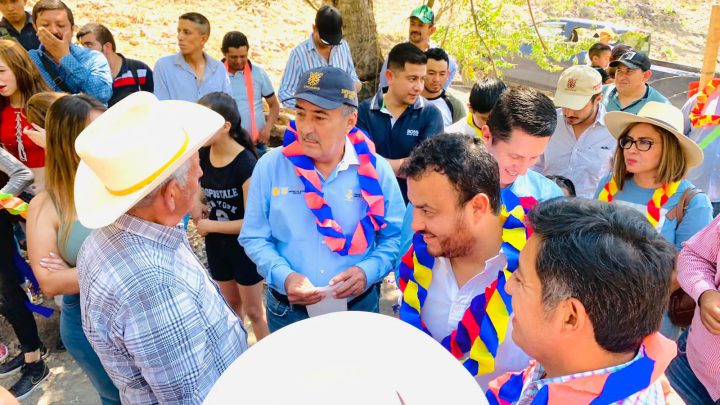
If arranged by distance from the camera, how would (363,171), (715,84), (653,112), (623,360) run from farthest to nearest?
(715,84) → (653,112) → (363,171) → (623,360)

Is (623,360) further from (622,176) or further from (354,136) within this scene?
(622,176)

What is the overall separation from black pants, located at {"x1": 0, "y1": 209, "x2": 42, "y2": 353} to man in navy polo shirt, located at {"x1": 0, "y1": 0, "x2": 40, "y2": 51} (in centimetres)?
292

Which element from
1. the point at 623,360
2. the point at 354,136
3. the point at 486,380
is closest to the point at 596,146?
the point at 354,136

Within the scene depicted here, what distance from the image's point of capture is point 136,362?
1.67 m

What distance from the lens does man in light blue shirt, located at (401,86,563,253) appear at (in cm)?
245

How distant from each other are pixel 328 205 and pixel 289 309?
61 centimetres

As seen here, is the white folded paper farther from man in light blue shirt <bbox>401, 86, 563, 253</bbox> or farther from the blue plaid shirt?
the blue plaid shirt

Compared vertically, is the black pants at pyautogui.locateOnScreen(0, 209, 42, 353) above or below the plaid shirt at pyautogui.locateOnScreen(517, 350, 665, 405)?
below

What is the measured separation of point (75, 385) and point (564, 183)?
3.64 metres

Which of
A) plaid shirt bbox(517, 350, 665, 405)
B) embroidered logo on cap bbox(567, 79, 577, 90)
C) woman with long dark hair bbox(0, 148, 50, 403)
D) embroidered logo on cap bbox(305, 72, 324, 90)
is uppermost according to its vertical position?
embroidered logo on cap bbox(305, 72, 324, 90)

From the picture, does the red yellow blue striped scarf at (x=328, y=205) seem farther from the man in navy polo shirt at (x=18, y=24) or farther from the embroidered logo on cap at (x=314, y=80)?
the man in navy polo shirt at (x=18, y=24)

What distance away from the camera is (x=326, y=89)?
249 centimetres

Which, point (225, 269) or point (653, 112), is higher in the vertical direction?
point (653, 112)

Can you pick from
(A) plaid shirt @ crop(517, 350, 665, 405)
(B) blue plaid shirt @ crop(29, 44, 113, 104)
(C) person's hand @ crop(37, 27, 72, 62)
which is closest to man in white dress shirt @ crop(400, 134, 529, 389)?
(A) plaid shirt @ crop(517, 350, 665, 405)
